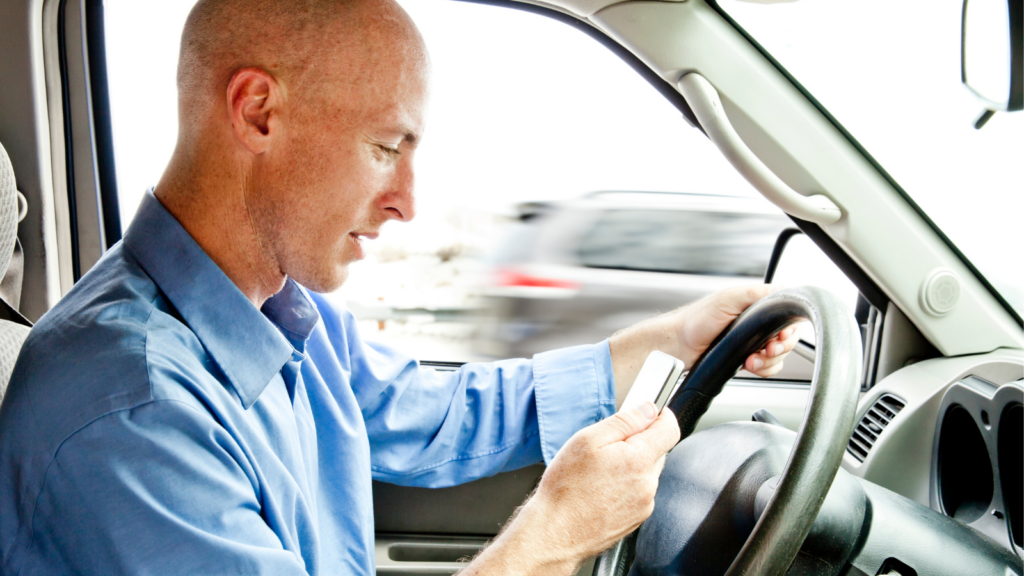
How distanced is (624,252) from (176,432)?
2.27 meters

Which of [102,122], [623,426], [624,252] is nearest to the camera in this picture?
[623,426]

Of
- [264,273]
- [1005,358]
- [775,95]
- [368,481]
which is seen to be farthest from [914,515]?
[264,273]

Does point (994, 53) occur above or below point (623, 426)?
above

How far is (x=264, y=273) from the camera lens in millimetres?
1079

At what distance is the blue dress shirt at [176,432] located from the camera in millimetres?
767

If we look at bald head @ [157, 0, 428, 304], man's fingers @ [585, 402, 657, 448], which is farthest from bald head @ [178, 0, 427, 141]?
man's fingers @ [585, 402, 657, 448]

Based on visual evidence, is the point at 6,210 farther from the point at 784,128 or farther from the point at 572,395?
the point at 784,128

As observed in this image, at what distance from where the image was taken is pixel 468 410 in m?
1.50

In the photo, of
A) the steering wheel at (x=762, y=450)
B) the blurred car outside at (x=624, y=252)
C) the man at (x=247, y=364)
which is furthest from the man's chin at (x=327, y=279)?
the blurred car outside at (x=624, y=252)

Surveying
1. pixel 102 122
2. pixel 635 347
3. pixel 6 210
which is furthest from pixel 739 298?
pixel 102 122

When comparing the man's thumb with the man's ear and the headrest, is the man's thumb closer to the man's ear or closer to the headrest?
the man's ear

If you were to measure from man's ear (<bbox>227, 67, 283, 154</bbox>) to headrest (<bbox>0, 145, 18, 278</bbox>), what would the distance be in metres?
0.39

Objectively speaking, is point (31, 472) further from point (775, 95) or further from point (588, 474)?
point (775, 95)

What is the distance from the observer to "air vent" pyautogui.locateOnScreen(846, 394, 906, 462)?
55.1 inches
